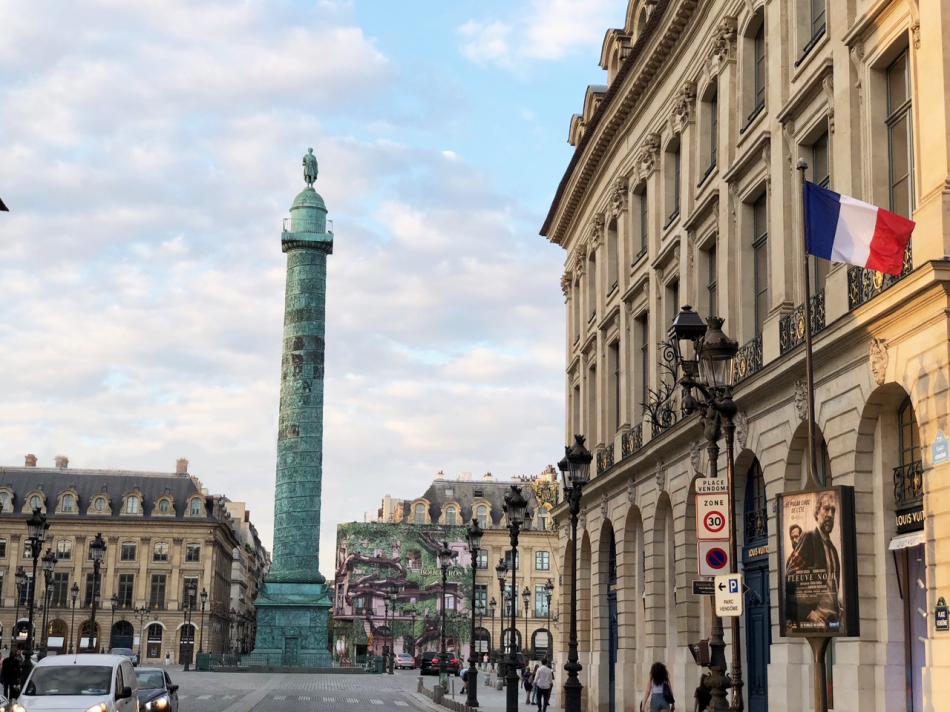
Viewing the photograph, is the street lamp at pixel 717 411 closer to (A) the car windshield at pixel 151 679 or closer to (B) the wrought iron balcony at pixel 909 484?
(B) the wrought iron balcony at pixel 909 484

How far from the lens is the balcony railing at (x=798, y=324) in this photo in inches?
861

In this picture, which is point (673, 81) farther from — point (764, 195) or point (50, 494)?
point (50, 494)

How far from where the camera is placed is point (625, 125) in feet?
123

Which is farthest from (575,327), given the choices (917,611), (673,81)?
(917,611)

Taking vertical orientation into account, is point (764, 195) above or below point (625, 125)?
below

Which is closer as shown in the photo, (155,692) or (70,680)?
(70,680)

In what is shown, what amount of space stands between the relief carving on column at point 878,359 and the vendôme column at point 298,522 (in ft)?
233

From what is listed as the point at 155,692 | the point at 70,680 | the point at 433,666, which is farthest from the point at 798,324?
the point at 433,666

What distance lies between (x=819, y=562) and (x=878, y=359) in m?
4.59

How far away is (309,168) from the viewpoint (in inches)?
3895

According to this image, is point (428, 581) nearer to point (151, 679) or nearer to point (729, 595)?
Result: point (151, 679)

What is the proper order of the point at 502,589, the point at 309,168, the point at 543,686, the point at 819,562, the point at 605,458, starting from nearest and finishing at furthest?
the point at 819,562, the point at 543,686, the point at 605,458, the point at 502,589, the point at 309,168

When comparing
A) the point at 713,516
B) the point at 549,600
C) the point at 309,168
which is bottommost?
the point at 713,516

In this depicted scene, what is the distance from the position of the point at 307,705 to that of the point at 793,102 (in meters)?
27.2
